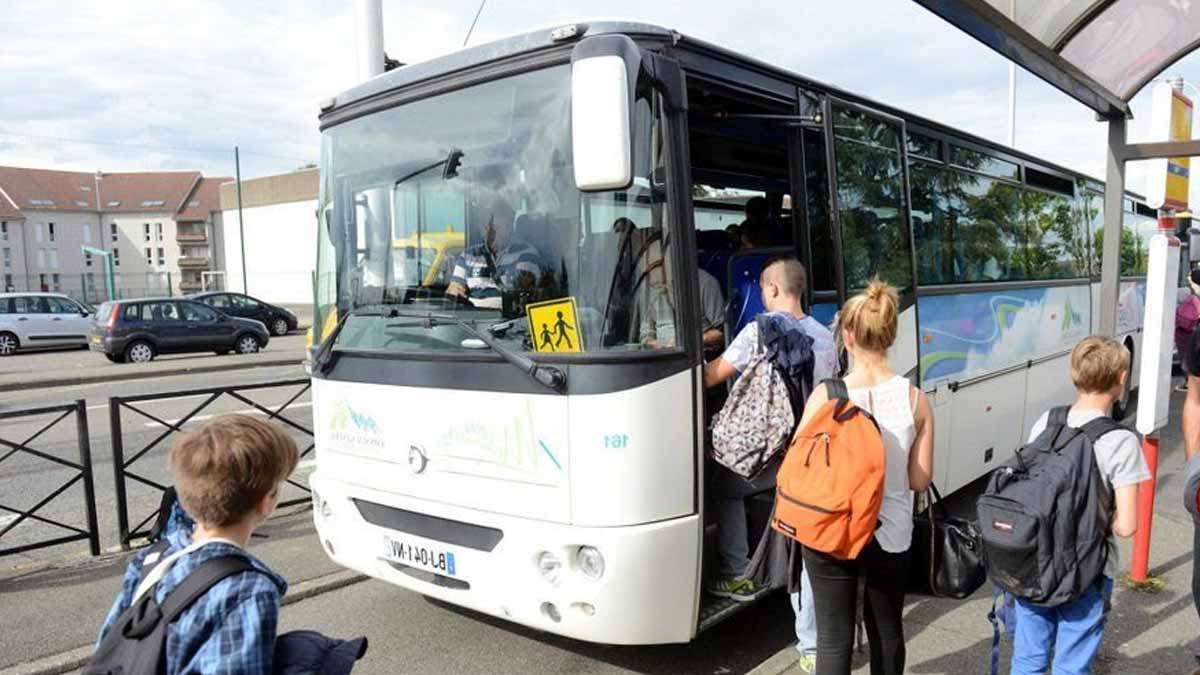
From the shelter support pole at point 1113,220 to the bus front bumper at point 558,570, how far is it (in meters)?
3.36

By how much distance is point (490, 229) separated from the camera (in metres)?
4.04

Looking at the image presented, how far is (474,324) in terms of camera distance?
13.0 feet

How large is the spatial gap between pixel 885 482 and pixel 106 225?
98102 mm

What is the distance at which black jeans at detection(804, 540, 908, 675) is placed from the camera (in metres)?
3.19

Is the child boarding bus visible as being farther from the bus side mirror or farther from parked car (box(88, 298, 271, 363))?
parked car (box(88, 298, 271, 363))

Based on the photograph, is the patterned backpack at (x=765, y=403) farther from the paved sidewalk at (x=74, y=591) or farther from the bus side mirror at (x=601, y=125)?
the paved sidewalk at (x=74, y=591)

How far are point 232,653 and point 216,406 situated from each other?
12.0 meters

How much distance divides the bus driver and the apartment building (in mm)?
82327

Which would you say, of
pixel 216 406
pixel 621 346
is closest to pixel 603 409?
pixel 621 346

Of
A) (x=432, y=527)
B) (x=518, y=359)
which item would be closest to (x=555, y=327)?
(x=518, y=359)

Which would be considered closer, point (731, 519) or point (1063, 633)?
point (1063, 633)

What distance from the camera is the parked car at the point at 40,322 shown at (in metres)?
24.1

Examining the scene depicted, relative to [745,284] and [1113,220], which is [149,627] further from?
[1113,220]

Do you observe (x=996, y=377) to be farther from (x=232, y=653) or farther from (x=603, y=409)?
(x=232, y=653)
